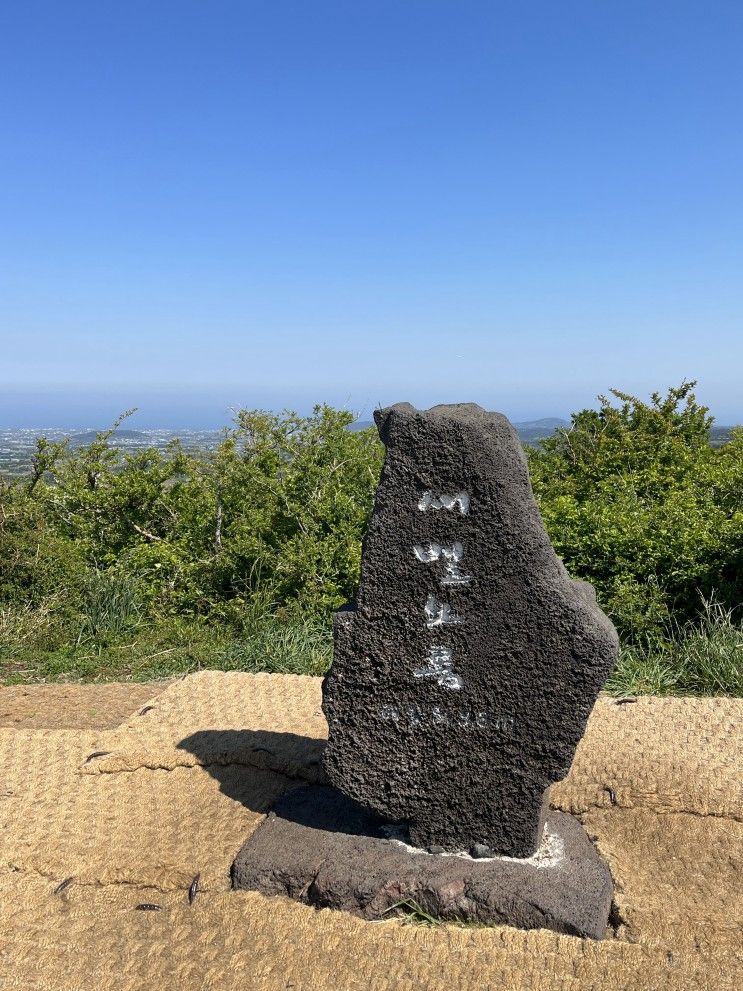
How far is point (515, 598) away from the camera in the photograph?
3.44 meters

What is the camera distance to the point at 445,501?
3.43 m

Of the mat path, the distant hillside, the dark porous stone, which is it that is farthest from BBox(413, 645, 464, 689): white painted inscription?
the distant hillside

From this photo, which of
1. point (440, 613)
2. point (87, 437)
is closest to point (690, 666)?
point (440, 613)

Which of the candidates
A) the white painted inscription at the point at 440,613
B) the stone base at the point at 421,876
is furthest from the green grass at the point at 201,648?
the white painted inscription at the point at 440,613

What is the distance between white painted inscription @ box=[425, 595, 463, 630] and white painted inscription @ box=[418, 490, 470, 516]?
1.25 feet

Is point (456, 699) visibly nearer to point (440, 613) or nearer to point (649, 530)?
point (440, 613)

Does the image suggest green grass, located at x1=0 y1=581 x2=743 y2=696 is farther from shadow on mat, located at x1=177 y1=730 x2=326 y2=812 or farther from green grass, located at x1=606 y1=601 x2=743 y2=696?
shadow on mat, located at x1=177 y1=730 x2=326 y2=812

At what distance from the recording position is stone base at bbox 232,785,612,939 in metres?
3.29

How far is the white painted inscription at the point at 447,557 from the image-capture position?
11.4 ft

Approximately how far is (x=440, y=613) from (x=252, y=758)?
1593 mm

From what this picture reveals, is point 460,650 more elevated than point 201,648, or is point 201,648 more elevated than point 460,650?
point 460,650

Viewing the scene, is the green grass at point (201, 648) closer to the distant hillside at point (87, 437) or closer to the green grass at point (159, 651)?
the green grass at point (159, 651)

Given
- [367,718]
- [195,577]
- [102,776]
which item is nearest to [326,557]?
[195,577]

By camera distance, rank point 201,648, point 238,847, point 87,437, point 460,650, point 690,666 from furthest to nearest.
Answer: point 87,437
point 201,648
point 690,666
point 238,847
point 460,650
